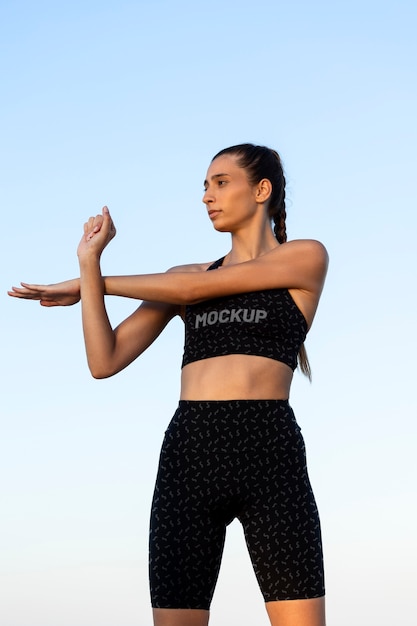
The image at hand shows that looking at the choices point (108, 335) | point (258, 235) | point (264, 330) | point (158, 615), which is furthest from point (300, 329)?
point (158, 615)

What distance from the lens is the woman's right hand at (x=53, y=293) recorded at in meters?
4.67

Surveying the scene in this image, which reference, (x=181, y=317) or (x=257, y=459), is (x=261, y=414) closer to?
(x=257, y=459)

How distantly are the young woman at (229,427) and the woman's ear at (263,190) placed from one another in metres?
0.16

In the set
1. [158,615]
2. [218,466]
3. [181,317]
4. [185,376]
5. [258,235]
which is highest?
[258,235]

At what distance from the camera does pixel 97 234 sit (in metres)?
4.63

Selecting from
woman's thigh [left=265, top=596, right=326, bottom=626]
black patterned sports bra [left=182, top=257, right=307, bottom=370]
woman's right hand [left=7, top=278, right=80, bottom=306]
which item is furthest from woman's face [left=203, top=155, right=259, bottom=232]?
woman's thigh [left=265, top=596, right=326, bottom=626]

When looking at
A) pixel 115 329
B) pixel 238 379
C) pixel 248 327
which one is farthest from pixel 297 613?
pixel 115 329

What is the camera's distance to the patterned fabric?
13.9 feet

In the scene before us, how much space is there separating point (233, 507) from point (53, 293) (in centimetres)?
127

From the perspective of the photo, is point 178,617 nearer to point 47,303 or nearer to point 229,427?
point 229,427

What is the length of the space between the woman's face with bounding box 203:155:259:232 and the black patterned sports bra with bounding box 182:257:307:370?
0.40 metres

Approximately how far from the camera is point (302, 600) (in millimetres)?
4207

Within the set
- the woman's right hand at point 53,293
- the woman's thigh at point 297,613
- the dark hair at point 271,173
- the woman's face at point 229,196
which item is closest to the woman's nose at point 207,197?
the woman's face at point 229,196

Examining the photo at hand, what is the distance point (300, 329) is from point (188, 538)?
3.37 feet
